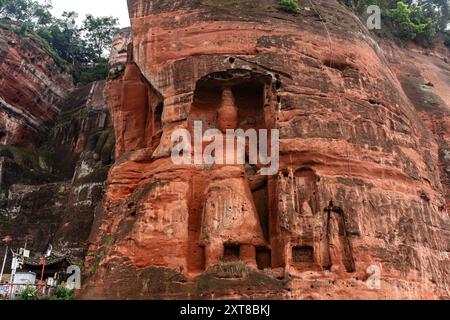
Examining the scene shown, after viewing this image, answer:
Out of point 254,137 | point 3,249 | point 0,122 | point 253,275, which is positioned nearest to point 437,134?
point 254,137

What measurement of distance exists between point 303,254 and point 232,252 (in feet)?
5.24

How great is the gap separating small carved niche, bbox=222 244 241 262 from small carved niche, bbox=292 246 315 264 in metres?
1.24

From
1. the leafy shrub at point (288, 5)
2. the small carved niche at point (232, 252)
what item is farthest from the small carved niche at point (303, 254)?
the leafy shrub at point (288, 5)

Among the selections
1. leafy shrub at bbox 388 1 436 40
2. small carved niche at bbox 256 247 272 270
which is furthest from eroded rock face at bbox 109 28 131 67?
small carved niche at bbox 256 247 272 270

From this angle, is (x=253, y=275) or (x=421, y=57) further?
(x=421, y=57)

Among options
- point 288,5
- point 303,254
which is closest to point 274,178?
point 303,254

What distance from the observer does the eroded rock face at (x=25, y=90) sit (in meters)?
35.6

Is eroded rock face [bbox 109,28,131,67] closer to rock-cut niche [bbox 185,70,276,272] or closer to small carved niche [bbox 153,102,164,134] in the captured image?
small carved niche [bbox 153,102,164,134]

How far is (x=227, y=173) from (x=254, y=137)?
161 cm

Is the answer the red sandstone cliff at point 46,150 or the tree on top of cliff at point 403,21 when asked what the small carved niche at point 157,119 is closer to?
the tree on top of cliff at point 403,21

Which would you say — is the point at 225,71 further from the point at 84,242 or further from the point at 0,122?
the point at 0,122

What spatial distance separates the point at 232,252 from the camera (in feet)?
40.0

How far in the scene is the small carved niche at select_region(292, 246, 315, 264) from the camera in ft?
39.3

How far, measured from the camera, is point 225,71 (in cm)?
1416
